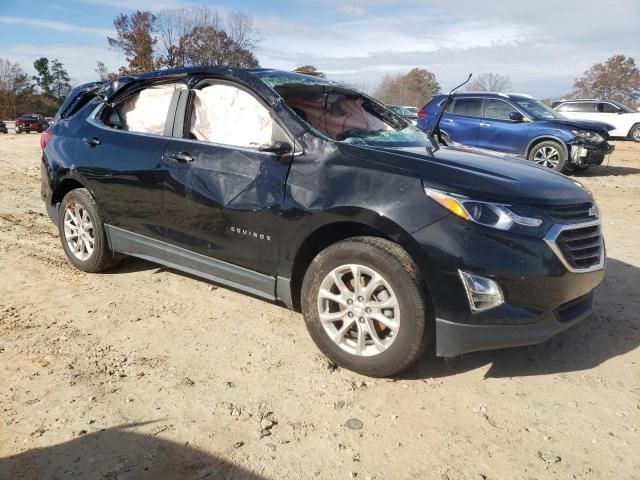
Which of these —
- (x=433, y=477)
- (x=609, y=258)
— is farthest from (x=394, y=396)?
(x=609, y=258)

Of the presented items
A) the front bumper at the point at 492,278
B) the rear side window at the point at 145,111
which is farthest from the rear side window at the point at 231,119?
the front bumper at the point at 492,278

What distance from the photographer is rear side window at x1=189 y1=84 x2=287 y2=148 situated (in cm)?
345

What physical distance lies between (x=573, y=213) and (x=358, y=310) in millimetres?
1348

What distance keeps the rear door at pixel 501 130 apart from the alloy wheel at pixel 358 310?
9112mm

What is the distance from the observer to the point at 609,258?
5191 mm

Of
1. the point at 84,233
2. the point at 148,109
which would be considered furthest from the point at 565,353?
the point at 84,233

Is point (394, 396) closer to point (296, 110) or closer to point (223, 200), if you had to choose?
point (223, 200)

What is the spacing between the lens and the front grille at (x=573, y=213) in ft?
9.34

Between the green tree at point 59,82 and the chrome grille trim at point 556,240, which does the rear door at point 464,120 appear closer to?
the chrome grille trim at point 556,240

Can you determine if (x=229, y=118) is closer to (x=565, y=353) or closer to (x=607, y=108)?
(x=565, y=353)

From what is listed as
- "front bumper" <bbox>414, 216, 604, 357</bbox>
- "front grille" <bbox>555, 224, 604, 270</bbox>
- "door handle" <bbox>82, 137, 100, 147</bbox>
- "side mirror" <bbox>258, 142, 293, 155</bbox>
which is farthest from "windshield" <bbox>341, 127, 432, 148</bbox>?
"door handle" <bbox>82, 137, 100, 147</bbox>

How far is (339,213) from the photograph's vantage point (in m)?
2.94

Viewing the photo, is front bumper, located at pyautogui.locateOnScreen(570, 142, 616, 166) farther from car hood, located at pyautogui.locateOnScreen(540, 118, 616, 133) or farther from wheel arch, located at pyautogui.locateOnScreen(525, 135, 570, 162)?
car hood, located at pyautogui.locateOnScreen(540, 118, 616, 133)

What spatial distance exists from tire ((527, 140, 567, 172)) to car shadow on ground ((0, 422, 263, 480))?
10110 millimetres
